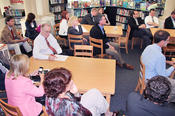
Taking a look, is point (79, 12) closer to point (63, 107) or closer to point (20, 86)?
point (20, 86)

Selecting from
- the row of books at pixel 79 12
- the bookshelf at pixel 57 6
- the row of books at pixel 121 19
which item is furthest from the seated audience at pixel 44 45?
the row of books at pixel 121 19

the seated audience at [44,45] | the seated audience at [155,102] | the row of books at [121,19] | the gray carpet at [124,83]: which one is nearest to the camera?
the seated audience at [155,102]

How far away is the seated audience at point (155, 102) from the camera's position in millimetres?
1611

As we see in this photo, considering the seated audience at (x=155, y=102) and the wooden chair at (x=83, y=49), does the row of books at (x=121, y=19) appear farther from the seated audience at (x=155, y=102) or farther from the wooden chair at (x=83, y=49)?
the seated audience at (x=155, y=102)

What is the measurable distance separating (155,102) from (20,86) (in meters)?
1.44

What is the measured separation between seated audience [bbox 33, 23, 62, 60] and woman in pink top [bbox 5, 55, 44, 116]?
905 mm

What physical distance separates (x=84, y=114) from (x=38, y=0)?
524cm

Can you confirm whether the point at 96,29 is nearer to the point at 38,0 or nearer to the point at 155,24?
the point at 155,24

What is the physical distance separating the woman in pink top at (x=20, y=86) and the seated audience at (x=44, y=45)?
90 centimetres

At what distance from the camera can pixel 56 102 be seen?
5.41 ft

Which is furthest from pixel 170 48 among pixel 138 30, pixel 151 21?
pixel 151 21

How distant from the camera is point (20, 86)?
193 centimetres

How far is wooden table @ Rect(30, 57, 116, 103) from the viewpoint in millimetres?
2238

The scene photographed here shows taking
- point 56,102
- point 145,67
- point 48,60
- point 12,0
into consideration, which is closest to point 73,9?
point 12,0
